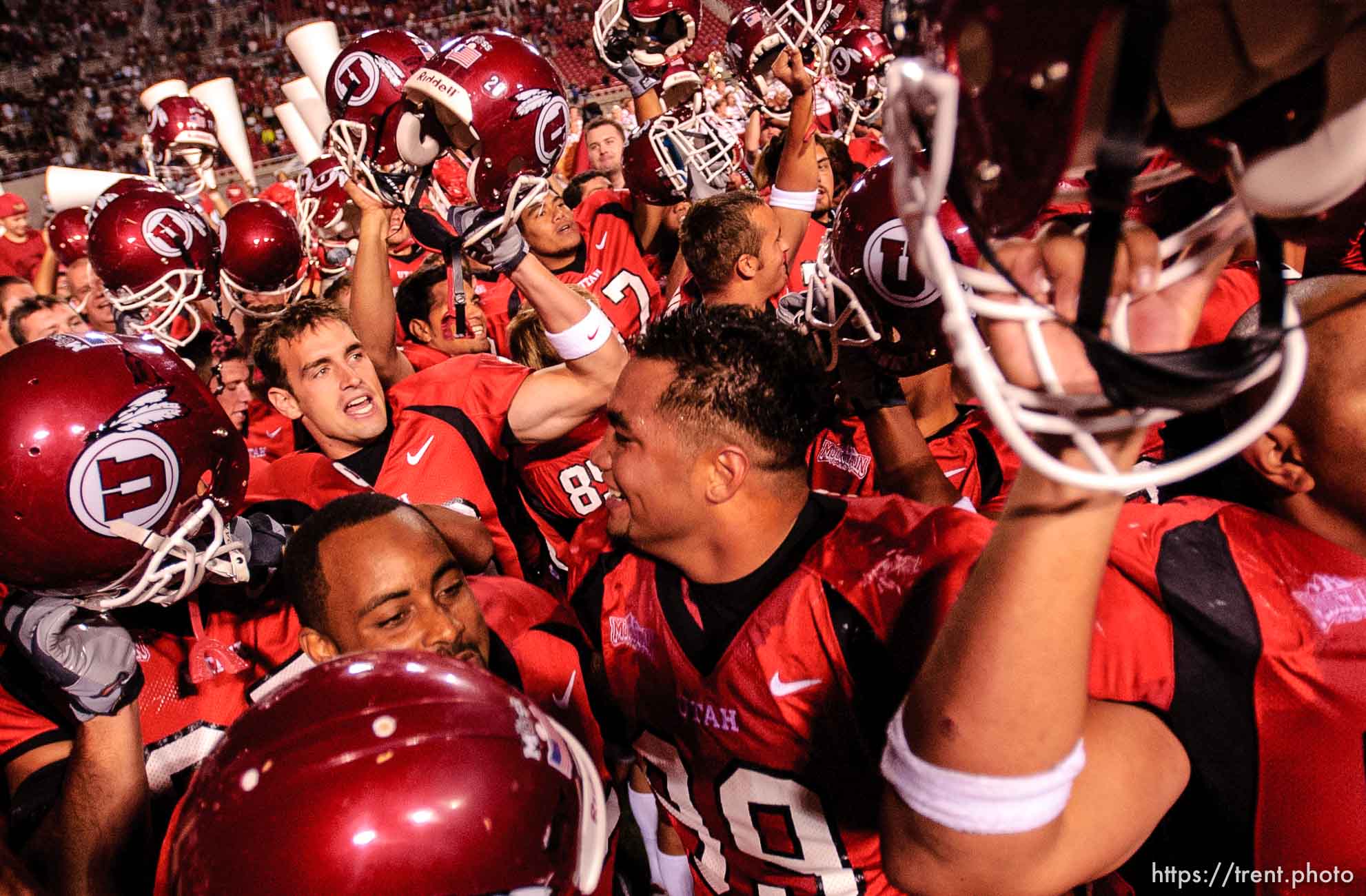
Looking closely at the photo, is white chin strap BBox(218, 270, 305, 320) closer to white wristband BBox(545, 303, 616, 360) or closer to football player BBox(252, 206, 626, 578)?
football player BBox(252, 206, 626, 578)

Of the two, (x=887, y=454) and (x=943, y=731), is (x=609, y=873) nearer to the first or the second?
(x=887, y=454)

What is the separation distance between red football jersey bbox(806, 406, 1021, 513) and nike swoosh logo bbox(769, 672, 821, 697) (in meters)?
1.01

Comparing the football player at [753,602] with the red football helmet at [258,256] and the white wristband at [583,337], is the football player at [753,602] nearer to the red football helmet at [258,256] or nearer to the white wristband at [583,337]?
the white wristband at [583,337]

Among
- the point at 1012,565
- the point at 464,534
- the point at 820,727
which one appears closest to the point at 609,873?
the point at 820,727

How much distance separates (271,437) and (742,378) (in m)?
3.11

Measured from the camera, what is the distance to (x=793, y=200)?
3676mm

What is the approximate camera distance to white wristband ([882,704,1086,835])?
2.54 ft

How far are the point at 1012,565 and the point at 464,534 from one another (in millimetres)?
1975

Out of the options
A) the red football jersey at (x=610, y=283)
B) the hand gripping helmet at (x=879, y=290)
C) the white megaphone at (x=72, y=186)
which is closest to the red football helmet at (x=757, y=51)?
the red football jersey at (x=610, y=283)

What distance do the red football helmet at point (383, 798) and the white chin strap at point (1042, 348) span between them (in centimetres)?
77

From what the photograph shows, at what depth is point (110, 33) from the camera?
2191cm

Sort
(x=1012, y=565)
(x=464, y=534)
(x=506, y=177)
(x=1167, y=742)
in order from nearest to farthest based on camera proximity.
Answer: (x=1012, y=565), (x=1167, y=742), (x=506, y=177), (x=464, y=534)

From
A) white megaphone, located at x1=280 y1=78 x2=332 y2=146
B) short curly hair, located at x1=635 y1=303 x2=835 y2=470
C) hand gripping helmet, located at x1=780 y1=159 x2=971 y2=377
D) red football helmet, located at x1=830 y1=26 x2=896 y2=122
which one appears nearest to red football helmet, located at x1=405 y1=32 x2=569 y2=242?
short curly hair, located at x1=635 y1=303 x2=835 y2=470

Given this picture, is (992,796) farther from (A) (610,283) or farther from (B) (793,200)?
(A) (610,283)
